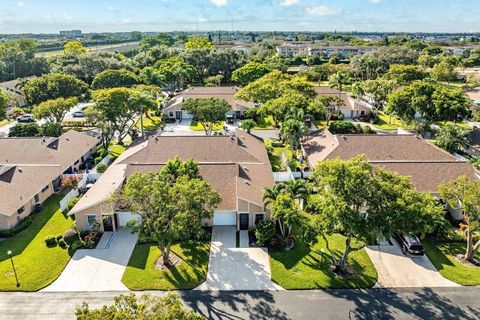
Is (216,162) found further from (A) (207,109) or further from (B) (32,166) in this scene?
(B) (32,166)

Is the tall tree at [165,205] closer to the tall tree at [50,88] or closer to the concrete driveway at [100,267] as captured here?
the concrete driveway at [100,267]

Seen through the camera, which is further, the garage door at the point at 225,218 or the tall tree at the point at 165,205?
the garage door at the point at 225,218

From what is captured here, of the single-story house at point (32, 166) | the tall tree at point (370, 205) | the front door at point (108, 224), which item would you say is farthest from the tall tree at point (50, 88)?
the tall tree at point (370, 205)

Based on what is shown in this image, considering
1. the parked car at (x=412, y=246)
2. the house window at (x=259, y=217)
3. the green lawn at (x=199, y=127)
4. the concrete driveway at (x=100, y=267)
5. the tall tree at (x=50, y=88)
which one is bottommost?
the concrete driveway at (x=100, y=267)

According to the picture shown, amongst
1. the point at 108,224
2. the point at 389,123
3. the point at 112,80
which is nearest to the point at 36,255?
the point at 108,224

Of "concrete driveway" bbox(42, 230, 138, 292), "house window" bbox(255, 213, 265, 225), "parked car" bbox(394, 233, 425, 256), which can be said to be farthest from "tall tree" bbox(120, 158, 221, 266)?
"parked car" bbox(394, 233, 425, 256)
